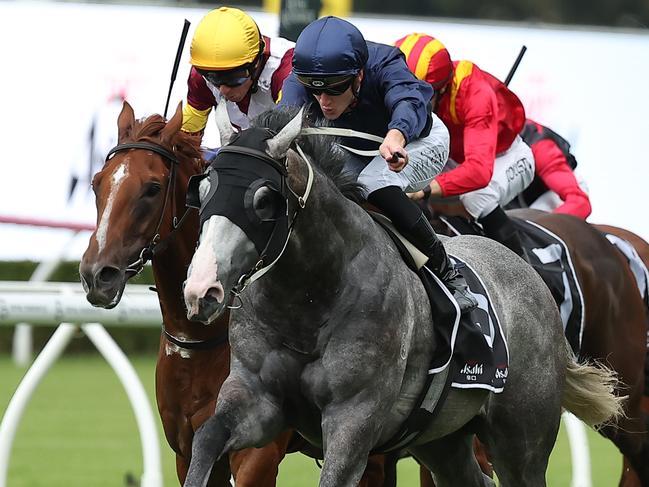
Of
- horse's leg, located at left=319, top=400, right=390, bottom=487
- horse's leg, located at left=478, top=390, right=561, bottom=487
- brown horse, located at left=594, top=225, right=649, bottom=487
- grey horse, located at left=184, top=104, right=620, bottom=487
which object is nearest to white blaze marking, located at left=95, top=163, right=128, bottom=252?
grey horse, located at left=184, top=104, right=620, bottom=487

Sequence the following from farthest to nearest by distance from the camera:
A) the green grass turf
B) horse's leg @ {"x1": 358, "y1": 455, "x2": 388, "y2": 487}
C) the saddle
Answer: the green grass turf, horse's leg @ {"x1": 358, "y1": 455, "x2": 388, "y2": 487}, the saddle

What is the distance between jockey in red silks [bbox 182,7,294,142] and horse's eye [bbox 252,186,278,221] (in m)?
1.18

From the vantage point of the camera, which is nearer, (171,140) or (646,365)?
(171,140)

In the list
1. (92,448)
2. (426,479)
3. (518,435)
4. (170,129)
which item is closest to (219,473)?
(518,435)

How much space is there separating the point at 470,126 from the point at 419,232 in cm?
162

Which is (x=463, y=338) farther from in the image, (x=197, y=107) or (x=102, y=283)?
(x=197, y=107)

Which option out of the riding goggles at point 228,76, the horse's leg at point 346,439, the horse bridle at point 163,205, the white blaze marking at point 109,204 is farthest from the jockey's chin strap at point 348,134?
the horse's leg at point 346,439

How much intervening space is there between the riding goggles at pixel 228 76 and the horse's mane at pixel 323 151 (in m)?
0.60

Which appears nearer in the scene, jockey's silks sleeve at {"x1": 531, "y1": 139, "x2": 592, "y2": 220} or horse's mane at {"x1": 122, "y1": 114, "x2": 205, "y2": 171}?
horse's mane at {"x1": 122, "y1": 114, "x2": 205, "y2": 171}

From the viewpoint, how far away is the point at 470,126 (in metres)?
6.14

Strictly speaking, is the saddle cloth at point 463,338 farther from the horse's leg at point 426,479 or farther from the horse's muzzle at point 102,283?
the horse's leg at point 426,479

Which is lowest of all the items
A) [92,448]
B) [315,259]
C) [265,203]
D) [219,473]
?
[92,448]

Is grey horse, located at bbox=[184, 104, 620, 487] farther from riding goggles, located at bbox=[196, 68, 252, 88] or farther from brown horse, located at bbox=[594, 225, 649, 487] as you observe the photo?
brown horse, located at bbox=[594, 225, 649, 487]

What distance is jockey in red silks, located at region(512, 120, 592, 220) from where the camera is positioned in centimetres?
735
